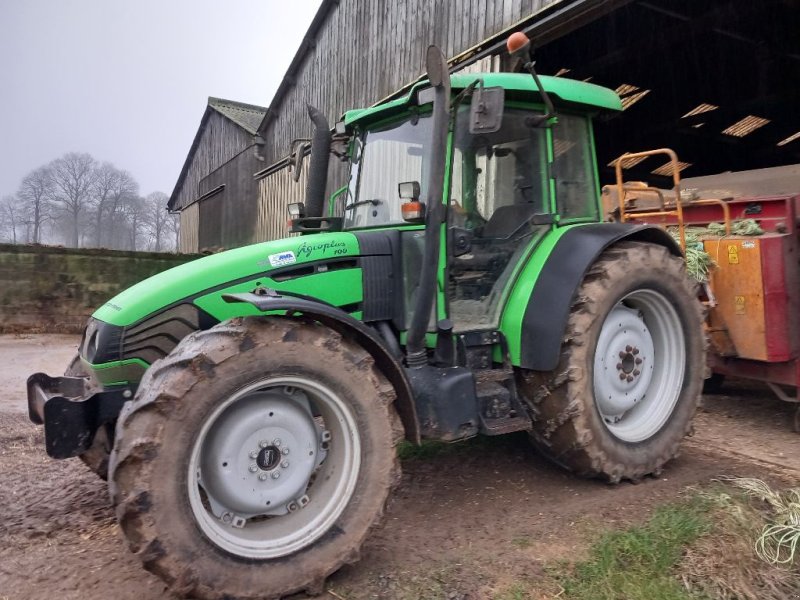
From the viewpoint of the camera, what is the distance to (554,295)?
11.1 feet

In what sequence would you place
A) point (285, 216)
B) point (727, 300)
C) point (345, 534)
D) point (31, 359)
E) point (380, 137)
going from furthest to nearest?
point (285, 216)
point (31, 359)
point (727, 300)
point (380, 137)
point (345, 534)

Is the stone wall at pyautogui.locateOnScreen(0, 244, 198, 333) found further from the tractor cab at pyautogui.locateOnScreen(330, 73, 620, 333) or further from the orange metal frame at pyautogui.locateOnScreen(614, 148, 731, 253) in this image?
the orange metal frame at pyautogui.locateOnScreen(614, 148, 731, 253)

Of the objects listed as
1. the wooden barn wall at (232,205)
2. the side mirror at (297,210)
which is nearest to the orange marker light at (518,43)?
the side mirror at (297,210)

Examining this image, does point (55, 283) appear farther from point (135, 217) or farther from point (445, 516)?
point (135, 217)

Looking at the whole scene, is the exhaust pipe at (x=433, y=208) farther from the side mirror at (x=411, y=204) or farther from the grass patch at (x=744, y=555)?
the grass patch at (x=744, y=555)

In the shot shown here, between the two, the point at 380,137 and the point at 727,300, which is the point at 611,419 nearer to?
the point at 727,300

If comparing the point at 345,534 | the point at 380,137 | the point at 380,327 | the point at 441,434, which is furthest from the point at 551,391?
the point at 380,137

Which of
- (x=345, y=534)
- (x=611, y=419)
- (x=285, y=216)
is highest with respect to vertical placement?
(x=285, y=216)

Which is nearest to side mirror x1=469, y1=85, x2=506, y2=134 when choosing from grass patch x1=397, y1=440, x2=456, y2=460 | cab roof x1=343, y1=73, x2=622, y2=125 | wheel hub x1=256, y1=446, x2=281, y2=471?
cab roof x1=343, y1=73, x2=622, y2=125

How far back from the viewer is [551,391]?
11.3 ft

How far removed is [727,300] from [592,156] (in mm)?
1756

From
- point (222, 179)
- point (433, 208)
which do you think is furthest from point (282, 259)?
point (222, 179)

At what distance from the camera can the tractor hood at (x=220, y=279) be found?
9.39ft

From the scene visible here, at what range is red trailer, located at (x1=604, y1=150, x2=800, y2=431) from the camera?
452 centimetres
